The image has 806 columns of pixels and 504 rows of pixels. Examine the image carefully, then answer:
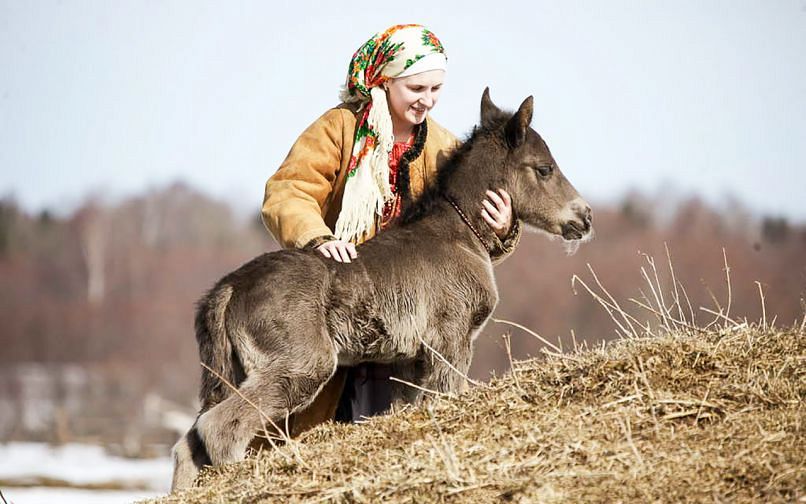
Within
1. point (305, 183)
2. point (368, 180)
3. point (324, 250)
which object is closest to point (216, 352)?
point (324, 250)

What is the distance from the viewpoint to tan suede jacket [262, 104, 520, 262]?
256 inches

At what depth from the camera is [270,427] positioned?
590 centimetres

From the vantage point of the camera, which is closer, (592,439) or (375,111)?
(592,439)

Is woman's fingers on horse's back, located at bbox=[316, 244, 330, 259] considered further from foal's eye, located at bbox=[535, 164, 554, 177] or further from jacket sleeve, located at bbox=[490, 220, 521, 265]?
foal's eye, located at bbox=[535, 164, 554, 177]

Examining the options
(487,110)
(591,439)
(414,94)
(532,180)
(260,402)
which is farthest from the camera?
(487,110)

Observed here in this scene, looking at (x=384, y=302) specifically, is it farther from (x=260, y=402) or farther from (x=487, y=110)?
(x=487, y=110)

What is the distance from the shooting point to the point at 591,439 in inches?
180

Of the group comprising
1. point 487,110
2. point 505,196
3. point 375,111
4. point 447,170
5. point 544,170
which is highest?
point 375,111

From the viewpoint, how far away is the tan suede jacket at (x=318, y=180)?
21.4 ft

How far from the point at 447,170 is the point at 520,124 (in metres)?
0.63

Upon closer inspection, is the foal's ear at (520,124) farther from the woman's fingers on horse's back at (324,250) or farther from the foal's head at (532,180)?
the woman's fingers on horse's back at (324,250)

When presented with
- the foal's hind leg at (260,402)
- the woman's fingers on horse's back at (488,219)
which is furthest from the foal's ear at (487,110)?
the foal's hind leg at (260,402)

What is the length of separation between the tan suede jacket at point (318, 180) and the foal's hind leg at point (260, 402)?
90 cm

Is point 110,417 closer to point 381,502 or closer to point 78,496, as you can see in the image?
point 78,496
